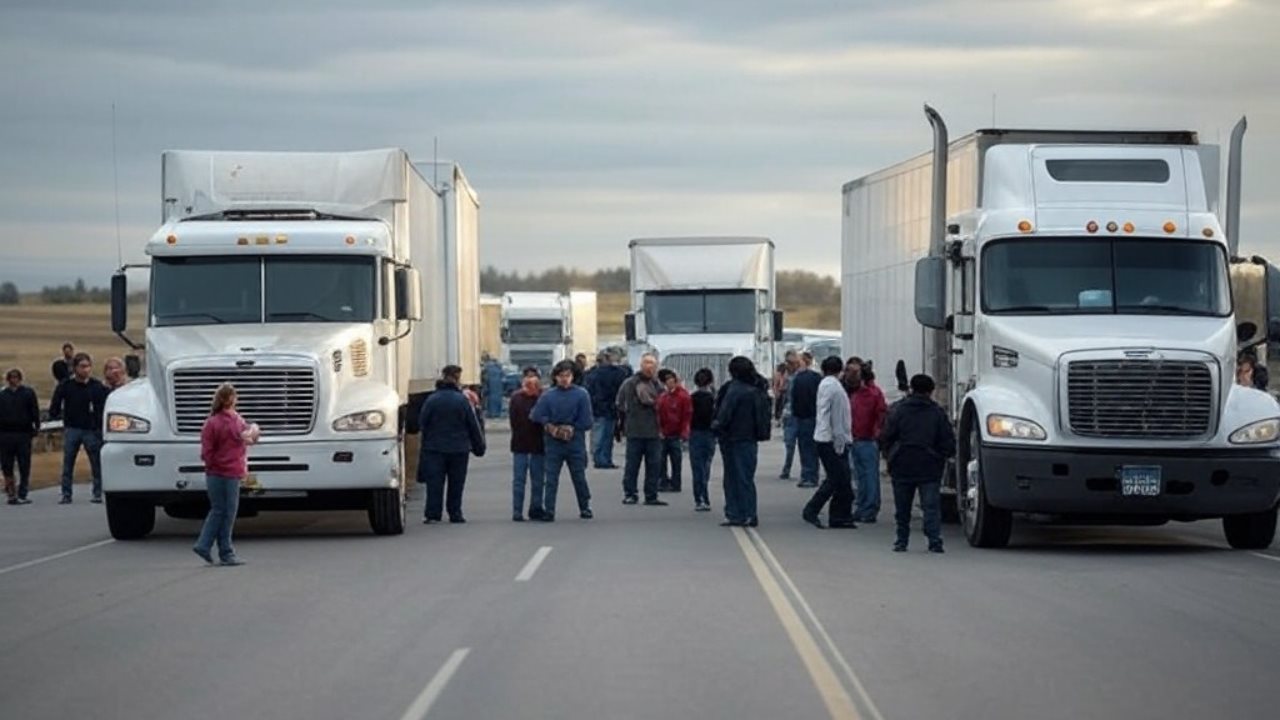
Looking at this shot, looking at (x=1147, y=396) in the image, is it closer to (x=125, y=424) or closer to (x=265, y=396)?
(x=265, y=396)

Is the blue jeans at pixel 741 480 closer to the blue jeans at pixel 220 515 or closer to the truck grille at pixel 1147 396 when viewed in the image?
the truck grille at pixel 1147 396

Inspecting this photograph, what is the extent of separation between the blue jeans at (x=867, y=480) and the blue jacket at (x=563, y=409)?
3316 mm

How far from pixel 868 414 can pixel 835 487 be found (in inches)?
55.3

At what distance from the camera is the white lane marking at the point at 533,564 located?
58.7 ft

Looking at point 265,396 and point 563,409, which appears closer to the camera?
point 265,396

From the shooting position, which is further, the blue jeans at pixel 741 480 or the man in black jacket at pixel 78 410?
the man in black jacket at pixel 78 410

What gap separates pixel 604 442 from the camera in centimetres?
3806

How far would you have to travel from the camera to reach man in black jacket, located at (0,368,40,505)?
96.7 feet

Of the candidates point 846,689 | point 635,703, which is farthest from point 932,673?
point 635,703

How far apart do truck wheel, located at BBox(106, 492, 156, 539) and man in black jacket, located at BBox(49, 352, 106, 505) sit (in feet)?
21.8

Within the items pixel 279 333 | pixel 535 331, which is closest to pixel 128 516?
pixel 279 333

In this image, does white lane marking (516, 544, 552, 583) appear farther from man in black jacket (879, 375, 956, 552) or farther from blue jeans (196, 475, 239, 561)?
man in black jacket (879, 375, 956, 552)

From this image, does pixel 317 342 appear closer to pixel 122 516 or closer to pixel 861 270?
pixel 122 516

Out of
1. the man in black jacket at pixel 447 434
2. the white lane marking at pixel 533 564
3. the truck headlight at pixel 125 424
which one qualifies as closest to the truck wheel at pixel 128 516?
the truck headlight at pixel 125 424
